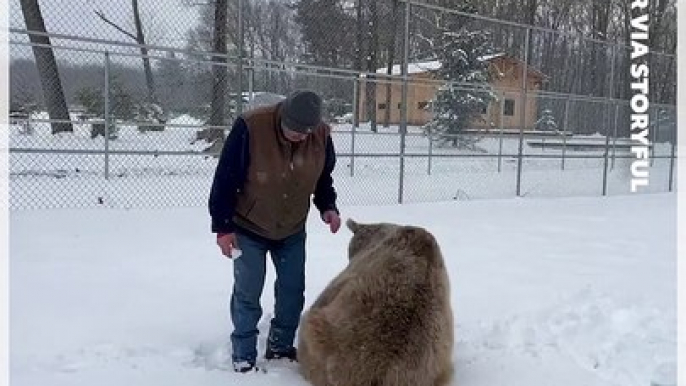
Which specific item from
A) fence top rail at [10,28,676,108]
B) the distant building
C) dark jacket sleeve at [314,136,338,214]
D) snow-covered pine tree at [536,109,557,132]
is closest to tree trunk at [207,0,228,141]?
fence top rail at [10,28,676,108]

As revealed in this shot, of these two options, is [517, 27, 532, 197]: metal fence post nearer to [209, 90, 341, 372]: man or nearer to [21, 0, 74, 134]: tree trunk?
[21, 0, 74, 134]: tree trunk

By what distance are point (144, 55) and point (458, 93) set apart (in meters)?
7.95

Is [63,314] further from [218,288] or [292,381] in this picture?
[292,381]

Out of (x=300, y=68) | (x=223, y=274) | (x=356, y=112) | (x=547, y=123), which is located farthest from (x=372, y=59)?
(x=223, y=274)

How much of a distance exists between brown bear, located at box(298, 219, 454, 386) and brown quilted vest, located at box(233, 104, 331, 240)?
515 mm

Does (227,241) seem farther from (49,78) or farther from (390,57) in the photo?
(390,57)

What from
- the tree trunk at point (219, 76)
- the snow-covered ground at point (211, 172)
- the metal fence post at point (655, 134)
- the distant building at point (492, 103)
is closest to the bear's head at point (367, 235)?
the snow-covered ground at point (211, 172)

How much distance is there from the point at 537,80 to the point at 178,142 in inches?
321

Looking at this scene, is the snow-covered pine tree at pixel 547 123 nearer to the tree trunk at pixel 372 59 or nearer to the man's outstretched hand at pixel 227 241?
the tree trunk at pixel 372 59

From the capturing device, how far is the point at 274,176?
3682 mm

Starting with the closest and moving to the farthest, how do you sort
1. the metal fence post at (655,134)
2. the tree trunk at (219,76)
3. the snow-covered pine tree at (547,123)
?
the tree trunk at (219,76), the snow-covered pine tree at (547,123), the metal fence post at (655,134)

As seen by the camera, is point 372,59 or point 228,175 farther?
point 372,59

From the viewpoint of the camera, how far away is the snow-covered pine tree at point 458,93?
13580 mm

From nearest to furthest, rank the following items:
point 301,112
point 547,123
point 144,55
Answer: point 301,112, point 144,55, point 547,123
